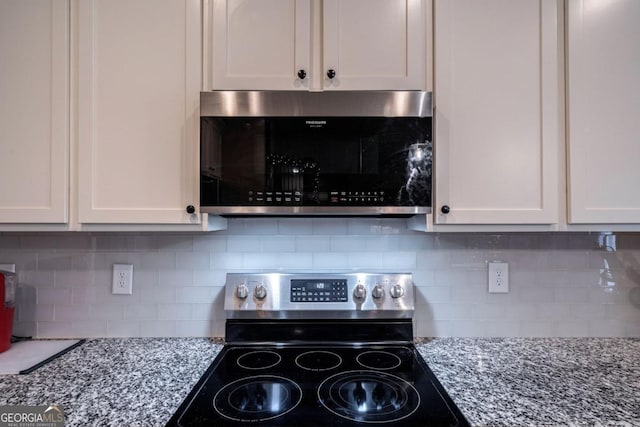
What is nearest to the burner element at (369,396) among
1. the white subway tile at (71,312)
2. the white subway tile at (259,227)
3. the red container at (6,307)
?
the white subway tile at (259,227)

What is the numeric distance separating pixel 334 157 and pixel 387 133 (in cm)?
19

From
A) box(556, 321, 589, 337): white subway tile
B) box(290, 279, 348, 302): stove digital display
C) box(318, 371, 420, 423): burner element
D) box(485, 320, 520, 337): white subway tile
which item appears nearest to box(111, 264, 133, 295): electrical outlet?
box(290, 279, 348, 302): stove digital display

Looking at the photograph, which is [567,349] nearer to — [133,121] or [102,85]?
[133,121]

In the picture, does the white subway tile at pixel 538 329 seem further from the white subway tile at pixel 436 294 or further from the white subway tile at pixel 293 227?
the white subway tile at pixel 293 227

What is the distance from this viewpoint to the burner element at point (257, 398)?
33.3 inches

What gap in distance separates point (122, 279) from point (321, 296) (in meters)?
0.85

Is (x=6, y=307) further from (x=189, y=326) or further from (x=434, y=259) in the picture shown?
(x=434, y=259)

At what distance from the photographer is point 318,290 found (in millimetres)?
1296


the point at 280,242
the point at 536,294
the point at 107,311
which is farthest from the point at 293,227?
the point at 536,294

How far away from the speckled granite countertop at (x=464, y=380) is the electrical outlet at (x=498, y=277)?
0.21 metres

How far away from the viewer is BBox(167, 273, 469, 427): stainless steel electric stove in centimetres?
84

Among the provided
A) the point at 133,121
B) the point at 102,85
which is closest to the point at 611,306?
the point at 133,121

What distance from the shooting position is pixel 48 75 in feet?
3.55

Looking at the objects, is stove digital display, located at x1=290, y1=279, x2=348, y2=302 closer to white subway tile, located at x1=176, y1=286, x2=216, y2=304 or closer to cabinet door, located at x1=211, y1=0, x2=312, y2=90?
white subway tile, located at x1=176, y1=286, x2=216, y2=304
